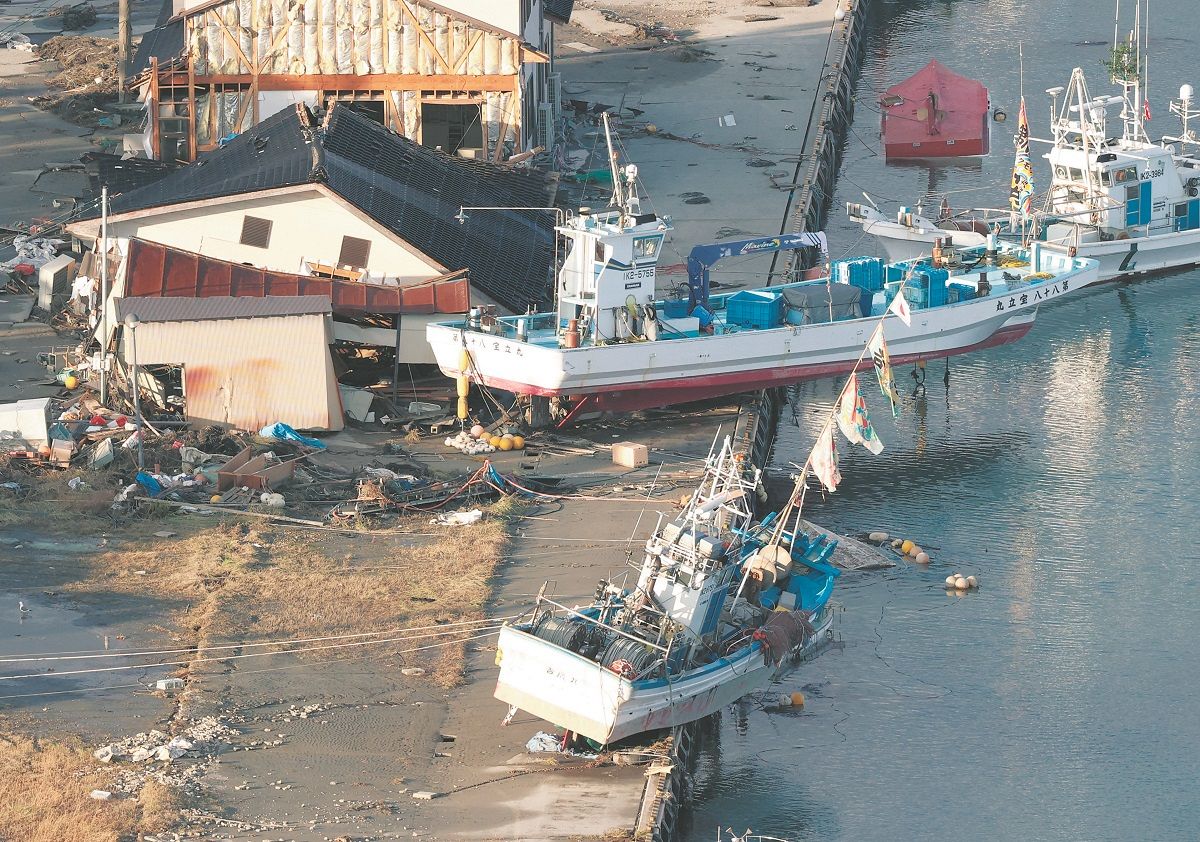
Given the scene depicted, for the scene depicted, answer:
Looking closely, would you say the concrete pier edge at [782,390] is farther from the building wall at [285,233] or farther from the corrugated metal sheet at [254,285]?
the building wall at [285,233]

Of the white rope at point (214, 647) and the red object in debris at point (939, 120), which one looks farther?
the red object in debris at point (939, 120)

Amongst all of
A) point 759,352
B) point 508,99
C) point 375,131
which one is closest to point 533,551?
point 759,352

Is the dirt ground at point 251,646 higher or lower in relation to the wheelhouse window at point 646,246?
lower

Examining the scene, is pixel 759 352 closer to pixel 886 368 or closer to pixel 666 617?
pixel 886 368

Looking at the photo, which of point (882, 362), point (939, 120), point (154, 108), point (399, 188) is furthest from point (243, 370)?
point (939, 120)

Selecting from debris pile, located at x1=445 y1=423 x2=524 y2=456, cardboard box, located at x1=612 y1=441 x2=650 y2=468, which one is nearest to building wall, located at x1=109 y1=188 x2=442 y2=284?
debris pile, located at x1=445 y1=423 x2=524 y2=456

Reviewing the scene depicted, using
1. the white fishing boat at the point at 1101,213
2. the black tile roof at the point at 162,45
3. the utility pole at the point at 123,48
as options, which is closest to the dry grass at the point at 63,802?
the black tile roof at the point at 162,45
